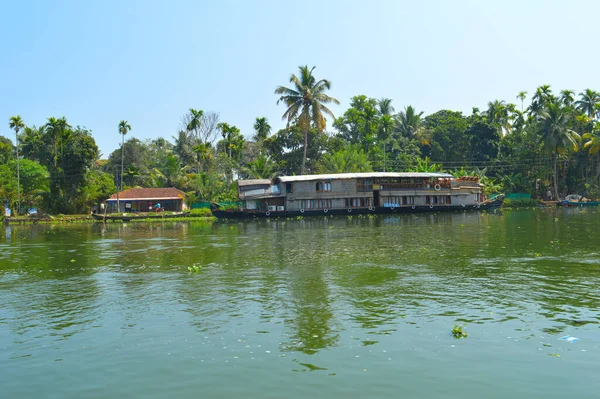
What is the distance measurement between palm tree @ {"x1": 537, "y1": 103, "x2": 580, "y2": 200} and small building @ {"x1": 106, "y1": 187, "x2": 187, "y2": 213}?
51.5 m

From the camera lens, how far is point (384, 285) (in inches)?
625

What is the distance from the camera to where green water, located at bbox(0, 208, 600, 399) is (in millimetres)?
8312

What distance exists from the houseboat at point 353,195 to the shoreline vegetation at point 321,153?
26.8 feet

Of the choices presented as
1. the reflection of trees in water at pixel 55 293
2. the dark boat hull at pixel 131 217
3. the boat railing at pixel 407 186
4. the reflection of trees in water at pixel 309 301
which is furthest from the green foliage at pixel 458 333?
the dark boat hull at pixel 131 217

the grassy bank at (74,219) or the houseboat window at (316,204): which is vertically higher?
the houseboat window at (316,204)

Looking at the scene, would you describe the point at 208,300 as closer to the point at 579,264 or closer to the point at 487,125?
the point at 579,264

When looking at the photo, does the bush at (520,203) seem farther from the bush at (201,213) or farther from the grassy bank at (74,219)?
the grassy bank at (74,219)

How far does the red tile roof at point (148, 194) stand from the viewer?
220 feet

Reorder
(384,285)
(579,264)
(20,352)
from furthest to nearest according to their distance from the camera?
(579,264) → (384,285) → (20,352)

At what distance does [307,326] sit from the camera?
11523 mm

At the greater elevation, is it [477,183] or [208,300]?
[477,183]

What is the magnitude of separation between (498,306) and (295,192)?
155 ft

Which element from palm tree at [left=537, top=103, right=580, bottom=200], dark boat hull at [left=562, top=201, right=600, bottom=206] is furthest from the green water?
palm tree at [left=537, top=103, right=580, bottom=200]

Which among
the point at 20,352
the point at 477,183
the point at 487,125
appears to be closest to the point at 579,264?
the point at 20,352
